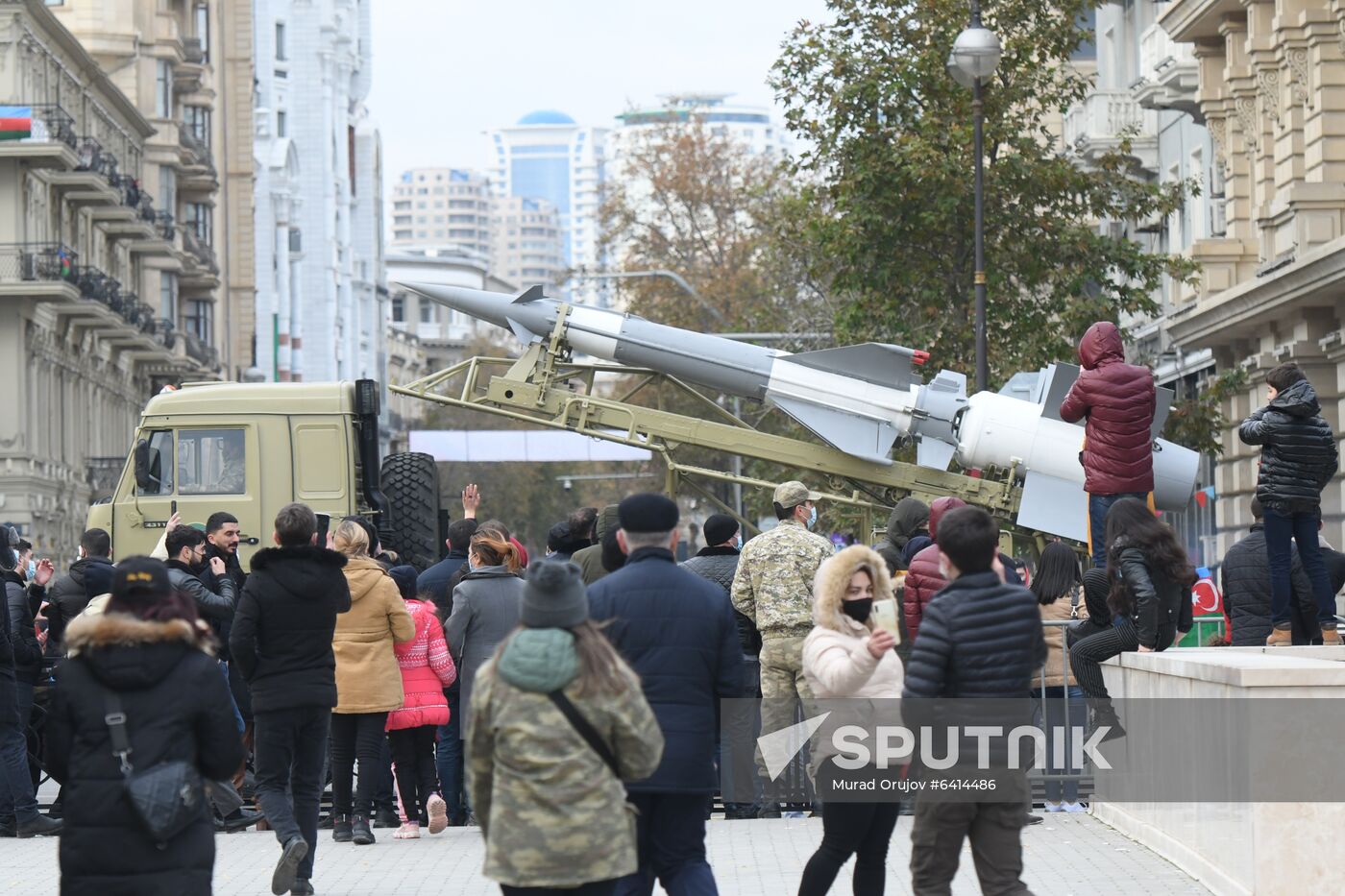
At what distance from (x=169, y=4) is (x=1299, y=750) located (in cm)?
6114

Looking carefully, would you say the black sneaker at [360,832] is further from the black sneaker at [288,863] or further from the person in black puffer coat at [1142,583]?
the person in black puffer coat at [1142,583]

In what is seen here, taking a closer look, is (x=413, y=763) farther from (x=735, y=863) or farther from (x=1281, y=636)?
(x=1281, y=636)

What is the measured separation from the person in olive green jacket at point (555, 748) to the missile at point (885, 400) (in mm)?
15850

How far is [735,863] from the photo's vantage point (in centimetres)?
1205

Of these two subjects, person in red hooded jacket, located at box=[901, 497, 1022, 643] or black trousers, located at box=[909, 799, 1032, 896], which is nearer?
black trousers, located at box=[909, 799, 1032, 896]

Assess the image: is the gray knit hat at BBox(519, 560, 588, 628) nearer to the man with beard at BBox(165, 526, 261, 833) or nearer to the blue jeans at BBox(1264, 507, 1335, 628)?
the man with beard at BBox(165, 526, 261, 833)

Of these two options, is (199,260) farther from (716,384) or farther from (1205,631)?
(1205,631)


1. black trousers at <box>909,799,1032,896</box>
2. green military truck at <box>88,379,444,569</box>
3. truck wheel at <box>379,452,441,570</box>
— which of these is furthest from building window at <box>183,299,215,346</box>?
black trousers at <box>909,799,1032,896</box>

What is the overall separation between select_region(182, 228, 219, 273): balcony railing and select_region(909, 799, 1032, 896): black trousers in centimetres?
5904

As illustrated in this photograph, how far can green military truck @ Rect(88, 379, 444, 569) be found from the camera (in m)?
21.0

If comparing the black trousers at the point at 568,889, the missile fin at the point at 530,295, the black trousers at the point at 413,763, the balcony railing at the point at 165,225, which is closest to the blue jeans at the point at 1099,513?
the black trousers at the point at 413,763

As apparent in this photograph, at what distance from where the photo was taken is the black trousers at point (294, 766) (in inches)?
422

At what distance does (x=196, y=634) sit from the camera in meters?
7.36

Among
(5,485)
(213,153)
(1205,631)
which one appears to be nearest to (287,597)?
(1205,631)
